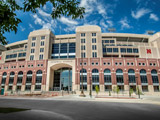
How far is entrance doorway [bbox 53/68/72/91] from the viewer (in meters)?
53.4

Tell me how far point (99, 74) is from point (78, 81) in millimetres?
10103

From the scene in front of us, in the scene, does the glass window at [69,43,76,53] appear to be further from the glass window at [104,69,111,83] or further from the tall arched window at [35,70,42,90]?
Result: the glass window at [104,69,111,83]

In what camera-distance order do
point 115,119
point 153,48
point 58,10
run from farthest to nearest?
point 153,48 → point 115,119 → point 58,10

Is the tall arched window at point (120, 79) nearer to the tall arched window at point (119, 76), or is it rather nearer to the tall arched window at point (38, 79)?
the tall arched window at point (119, 76)

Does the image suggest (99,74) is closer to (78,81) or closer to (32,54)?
(78,81)

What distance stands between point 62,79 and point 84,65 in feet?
44.5

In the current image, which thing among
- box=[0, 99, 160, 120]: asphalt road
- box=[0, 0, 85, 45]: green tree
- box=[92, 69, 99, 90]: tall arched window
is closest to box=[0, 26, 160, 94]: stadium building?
box=[92, 69, 99, 90]: tall arched window

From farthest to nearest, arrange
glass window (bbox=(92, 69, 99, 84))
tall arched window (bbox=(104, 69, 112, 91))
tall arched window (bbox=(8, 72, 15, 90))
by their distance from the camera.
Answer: tall arched window (bbox=(8, 72, 15, 90)), glass window (bbox=(92, 69, 99, 84)), tall arched window (bbox=(104, 69, 112, 91))

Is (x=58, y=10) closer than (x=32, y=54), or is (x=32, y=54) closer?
(x=58, y=10)

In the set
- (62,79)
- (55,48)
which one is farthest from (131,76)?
(55,48)

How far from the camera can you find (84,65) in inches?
2018

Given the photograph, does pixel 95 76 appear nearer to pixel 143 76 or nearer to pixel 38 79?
pixel 143 76

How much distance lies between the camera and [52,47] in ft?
198

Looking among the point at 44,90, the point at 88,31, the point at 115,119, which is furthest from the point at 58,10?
the point at 88,31
